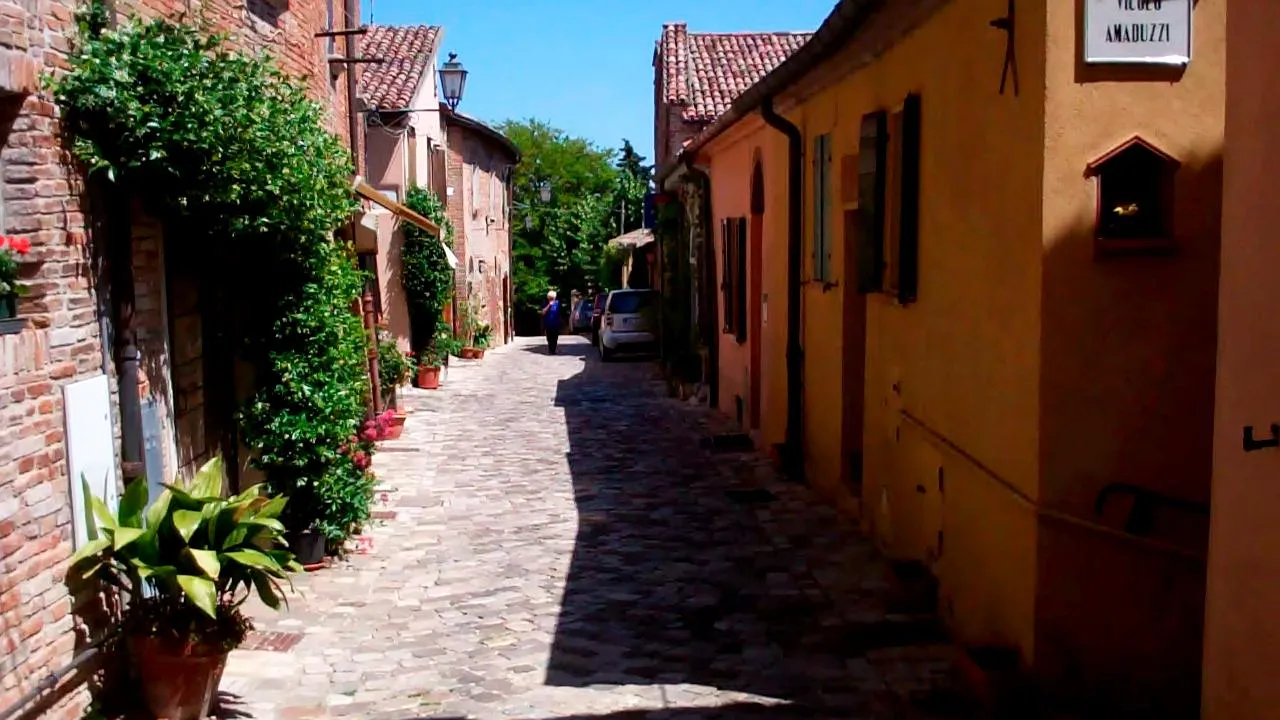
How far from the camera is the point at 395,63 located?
82.6 feet

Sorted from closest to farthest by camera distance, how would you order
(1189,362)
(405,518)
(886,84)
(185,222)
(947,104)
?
(1189,362), (947,104), (185,222), (886,84), (405,518)

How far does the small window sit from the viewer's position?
10.5m

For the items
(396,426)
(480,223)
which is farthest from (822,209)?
(480,223)

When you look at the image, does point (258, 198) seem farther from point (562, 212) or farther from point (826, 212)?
point (562, 212)

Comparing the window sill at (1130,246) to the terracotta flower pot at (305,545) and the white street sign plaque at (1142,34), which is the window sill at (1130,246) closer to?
the white street sign plaque at (1142,34)

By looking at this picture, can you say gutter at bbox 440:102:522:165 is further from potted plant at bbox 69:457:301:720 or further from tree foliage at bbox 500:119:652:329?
potted plant at bbox 69:457:301:720

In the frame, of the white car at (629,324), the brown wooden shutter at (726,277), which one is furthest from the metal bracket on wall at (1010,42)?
the white car at (629,324)

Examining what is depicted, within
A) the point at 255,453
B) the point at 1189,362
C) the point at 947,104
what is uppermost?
the point at 947,104

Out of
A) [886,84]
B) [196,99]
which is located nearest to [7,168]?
[196,99]

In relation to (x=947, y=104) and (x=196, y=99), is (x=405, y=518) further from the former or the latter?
(x=947, y=104)

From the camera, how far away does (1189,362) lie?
208 inches

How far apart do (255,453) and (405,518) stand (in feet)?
8.09

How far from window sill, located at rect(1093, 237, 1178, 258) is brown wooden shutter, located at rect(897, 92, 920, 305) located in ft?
8.20

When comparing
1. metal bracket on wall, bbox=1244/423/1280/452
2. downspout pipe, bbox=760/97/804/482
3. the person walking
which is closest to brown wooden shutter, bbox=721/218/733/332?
downspout pipe, bbox=760/97/804/482
